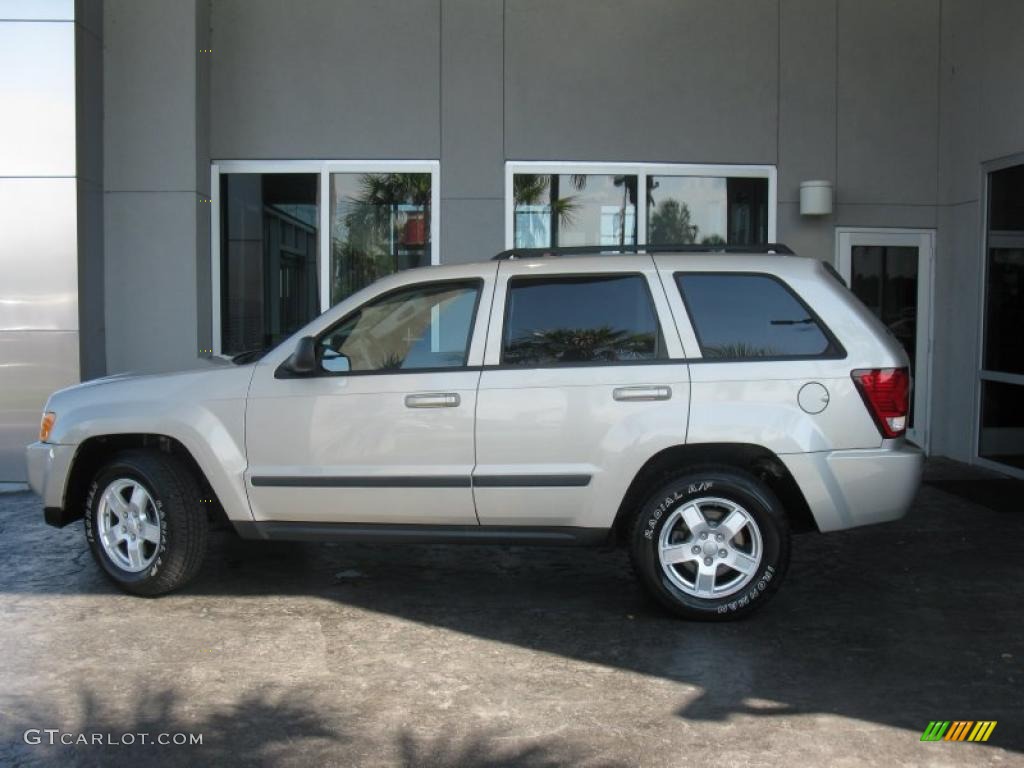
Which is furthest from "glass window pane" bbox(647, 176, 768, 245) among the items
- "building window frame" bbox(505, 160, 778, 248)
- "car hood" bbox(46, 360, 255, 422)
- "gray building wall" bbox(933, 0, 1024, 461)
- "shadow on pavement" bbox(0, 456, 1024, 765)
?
"car hood" bbox(46, 360, 255, 422)

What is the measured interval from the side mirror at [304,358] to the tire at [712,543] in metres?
1.87

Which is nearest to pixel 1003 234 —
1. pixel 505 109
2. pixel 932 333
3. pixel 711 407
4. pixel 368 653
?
pixel 932 333

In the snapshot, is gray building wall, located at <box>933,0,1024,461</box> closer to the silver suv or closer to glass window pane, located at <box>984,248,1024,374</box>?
glass window pane, located at <box>984,248,1024,374</box>

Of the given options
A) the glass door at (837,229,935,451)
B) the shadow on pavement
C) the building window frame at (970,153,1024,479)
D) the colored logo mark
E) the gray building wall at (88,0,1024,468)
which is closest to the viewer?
the colored logo mark

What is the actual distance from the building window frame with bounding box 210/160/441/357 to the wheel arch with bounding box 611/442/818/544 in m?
5.50

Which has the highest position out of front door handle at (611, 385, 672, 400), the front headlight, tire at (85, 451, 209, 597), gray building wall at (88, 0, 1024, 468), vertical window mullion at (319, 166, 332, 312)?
gray building wall at (88, 0, 1024, 468)

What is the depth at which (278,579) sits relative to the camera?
6.72 m

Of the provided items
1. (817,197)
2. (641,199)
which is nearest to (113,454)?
(641,199)

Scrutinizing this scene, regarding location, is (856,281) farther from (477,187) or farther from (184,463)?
(184,463)

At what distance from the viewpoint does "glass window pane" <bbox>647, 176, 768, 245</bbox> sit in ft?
36.2

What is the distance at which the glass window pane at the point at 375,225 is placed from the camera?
10.9 metres

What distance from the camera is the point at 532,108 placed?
10.8 m

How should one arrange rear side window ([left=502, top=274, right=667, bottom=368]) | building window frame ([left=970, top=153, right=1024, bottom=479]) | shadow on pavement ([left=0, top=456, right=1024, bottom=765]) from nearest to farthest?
shadow on pavement ([left=0, top=456, right=1024, bottom=765]) → rear side window ([left=502, top=274, right=667, bottom=368]) → building window frame ([left=970, top=153, right=1024, bottom=479])

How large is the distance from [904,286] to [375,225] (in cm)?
532
